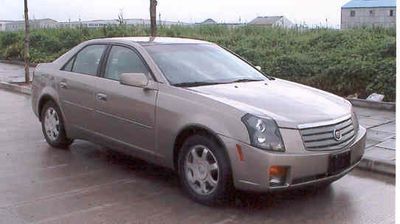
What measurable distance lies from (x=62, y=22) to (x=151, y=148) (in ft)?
68.8

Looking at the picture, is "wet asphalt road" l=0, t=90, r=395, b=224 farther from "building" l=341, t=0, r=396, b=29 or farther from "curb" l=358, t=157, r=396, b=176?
"building" l=341, t=0, r=396, b=29

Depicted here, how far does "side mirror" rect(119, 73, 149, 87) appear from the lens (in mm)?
5285

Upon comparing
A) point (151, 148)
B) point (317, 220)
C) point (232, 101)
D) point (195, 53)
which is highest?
point (195, 53)

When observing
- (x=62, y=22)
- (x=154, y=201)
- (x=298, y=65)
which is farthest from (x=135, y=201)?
(x=62, y=22)

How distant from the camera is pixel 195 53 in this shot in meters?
5.91

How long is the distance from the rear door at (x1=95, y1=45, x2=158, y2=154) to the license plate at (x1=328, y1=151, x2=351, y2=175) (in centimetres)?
168

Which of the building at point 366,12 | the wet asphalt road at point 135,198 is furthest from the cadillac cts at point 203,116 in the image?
the building at point 366,12

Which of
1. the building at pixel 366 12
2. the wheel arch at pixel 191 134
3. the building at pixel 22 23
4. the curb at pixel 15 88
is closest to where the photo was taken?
the wheel arch at pixel 191 134

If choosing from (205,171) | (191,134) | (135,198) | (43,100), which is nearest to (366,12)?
(43,100)

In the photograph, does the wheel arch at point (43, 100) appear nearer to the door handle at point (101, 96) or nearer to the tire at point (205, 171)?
the door handle at point (101, 96)

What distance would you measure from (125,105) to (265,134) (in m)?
1.70

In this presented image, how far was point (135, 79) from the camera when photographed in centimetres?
529

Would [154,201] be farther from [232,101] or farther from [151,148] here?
[232,101]

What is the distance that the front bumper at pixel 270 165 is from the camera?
4352 millimetres
